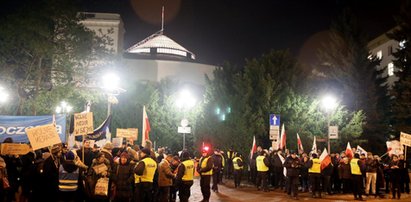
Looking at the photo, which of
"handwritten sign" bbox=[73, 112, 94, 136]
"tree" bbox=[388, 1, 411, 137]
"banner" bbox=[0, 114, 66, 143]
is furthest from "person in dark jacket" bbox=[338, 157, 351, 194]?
"tree" bbox=[388, 1, 411, 137]

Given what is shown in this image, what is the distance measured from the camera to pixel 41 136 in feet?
35.8

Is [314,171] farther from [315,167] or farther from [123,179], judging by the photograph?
[123,179]

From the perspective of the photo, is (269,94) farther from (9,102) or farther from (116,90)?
(9,102)

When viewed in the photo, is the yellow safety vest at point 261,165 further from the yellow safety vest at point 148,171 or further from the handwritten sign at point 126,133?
the yellow safety vest at point 148,171

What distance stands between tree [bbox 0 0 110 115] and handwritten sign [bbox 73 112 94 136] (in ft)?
51.5

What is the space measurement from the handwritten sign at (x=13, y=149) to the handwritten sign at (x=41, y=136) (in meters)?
3.44

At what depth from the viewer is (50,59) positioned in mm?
29188

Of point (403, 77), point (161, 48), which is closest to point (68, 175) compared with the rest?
point (403, 77)

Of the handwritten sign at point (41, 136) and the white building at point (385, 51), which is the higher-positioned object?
the white building at point (385, 51)

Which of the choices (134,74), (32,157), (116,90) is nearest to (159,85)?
(134,74)

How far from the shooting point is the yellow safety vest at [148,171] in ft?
40.2

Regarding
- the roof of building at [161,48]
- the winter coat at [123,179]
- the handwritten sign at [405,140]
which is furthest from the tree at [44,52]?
the roof of building at [161,48]

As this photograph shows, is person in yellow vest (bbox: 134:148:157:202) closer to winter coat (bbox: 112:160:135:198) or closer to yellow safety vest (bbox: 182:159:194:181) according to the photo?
winter coat (bbox: 112:160:135:198)

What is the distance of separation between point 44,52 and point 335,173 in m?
18.5
